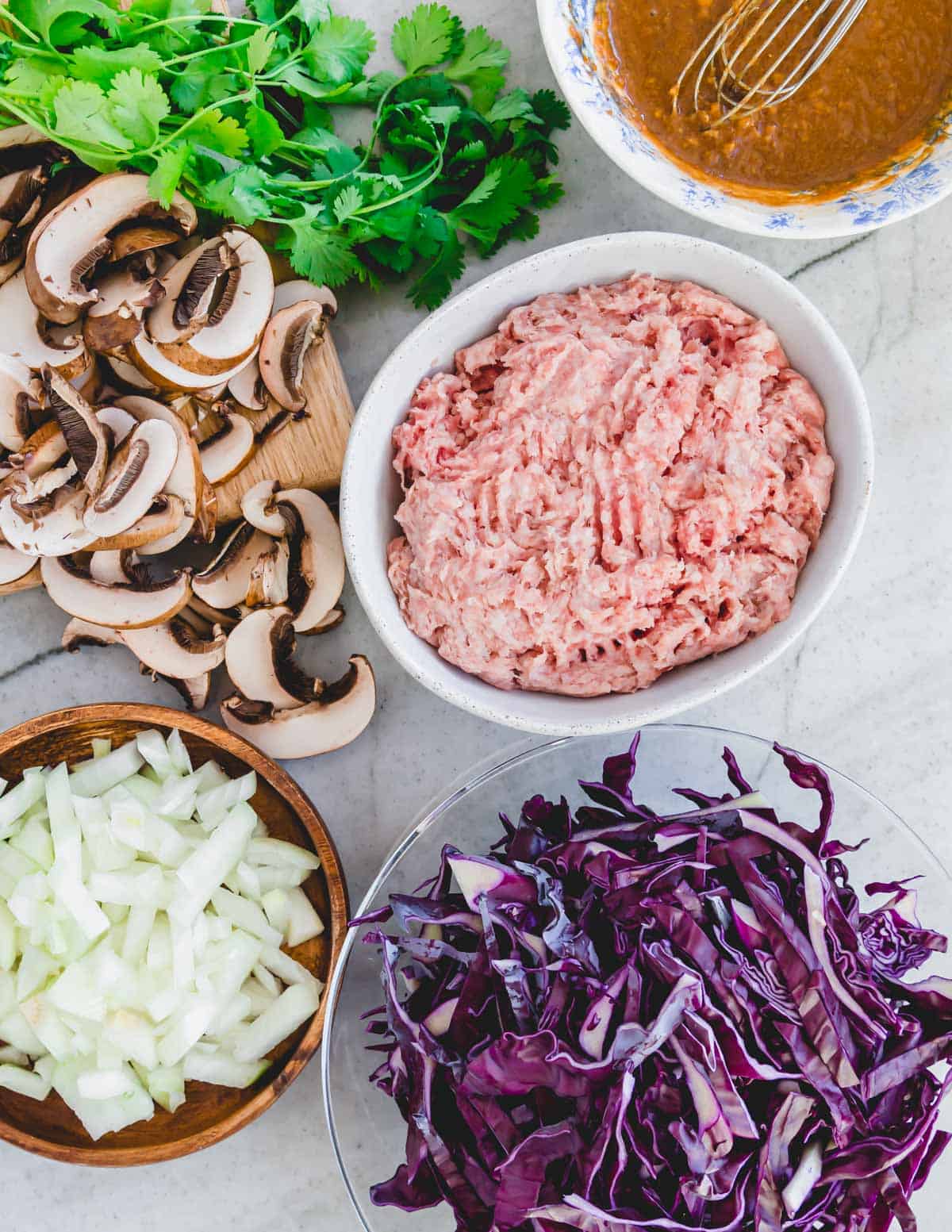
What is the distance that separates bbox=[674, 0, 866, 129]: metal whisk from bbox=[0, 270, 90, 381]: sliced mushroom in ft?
3.92

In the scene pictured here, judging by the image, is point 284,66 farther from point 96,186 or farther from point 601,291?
point 601,291

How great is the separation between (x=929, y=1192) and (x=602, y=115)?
200 centimetres

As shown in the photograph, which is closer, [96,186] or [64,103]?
[64,103]

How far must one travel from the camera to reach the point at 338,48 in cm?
206

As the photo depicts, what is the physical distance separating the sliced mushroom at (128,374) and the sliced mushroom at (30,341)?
0.07 metres

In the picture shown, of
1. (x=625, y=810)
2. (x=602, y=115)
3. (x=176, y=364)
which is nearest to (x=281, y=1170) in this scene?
(x=625, y=810)

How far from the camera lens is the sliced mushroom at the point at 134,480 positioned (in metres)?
2.04

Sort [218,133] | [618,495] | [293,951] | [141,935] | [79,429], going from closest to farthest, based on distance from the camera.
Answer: [618,495] < [218,133] < [79,429] < [141,935] < [293,951]

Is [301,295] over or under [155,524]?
over

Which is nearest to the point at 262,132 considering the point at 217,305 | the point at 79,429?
the point at 217,305

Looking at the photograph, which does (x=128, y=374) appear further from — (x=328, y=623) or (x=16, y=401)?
(x=328, y=623)

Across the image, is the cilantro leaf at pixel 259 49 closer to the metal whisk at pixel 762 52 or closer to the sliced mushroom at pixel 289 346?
the sliced mushroom at pixel 289 346

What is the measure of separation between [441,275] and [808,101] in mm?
721

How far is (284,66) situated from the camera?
6.68 feet
